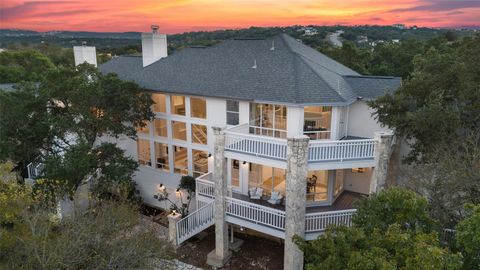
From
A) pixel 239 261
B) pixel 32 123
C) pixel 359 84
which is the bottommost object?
pixel 239 261

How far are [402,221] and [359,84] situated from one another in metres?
11.9

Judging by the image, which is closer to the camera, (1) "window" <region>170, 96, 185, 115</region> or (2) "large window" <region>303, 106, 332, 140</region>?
(2) "large window" <region>303, 106, 332, 140</region>

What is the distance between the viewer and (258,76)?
20062 mm

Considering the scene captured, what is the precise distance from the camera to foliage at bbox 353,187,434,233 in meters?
10.5

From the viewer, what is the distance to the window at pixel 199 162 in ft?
74.1

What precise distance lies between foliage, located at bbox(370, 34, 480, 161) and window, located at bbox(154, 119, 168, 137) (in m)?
13.2

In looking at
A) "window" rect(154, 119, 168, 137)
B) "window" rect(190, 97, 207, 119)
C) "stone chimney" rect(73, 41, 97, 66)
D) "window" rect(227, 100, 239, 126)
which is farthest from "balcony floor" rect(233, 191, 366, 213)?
"stone chimney" rect(73, 41, 97, 66)

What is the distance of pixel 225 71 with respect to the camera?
21531 mm

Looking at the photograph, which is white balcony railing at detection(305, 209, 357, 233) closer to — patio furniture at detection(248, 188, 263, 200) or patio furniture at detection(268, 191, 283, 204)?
patio furniture at detection(268, 191, 283, 204)

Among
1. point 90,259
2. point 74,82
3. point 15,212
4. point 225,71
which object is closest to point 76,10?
→ point 74,82

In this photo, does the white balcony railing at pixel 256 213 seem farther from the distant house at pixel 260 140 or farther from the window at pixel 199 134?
the window at pixel 199 134

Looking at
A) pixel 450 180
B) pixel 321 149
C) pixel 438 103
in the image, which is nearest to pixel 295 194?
pixel 321 149

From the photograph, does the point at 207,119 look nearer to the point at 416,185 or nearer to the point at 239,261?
the point at 239,261

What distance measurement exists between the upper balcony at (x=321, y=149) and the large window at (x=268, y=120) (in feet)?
9.65
